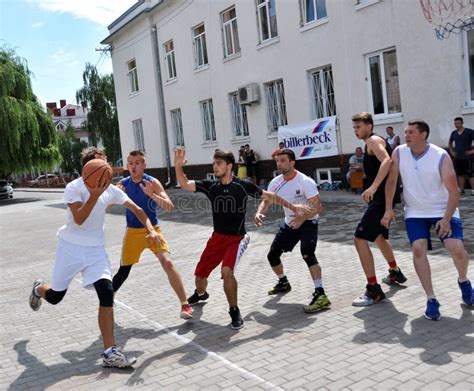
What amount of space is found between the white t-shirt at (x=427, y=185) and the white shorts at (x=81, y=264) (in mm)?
2743

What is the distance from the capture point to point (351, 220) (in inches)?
431

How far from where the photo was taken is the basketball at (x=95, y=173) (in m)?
4.33

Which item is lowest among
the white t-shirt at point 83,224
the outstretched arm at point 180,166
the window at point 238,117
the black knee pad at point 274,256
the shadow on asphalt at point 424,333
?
the shadow on asphalt at point 424,333

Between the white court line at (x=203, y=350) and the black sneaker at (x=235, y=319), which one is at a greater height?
the black sneaker at (x=235, y=319)

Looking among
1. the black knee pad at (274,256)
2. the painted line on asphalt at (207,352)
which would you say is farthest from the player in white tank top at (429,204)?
the painted line on asphalt at (207,352)

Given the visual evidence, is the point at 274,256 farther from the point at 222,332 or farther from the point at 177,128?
the point at 177,128

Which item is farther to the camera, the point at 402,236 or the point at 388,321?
the point at 402,236

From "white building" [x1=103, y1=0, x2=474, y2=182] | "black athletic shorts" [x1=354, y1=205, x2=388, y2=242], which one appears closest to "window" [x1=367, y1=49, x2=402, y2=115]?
"white building" [x1=103, y1=0, x2=474, y2=182]

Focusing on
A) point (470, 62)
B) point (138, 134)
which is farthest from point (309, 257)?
point (138, 134)

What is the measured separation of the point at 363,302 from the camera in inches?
210

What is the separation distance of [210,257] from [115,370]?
1.59 m

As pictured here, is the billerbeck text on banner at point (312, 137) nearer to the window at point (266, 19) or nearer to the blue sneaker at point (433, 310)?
the window at point (266, 19)

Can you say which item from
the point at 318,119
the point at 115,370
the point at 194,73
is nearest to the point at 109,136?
the point at 194,73

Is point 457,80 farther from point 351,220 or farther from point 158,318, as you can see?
point 158,318
